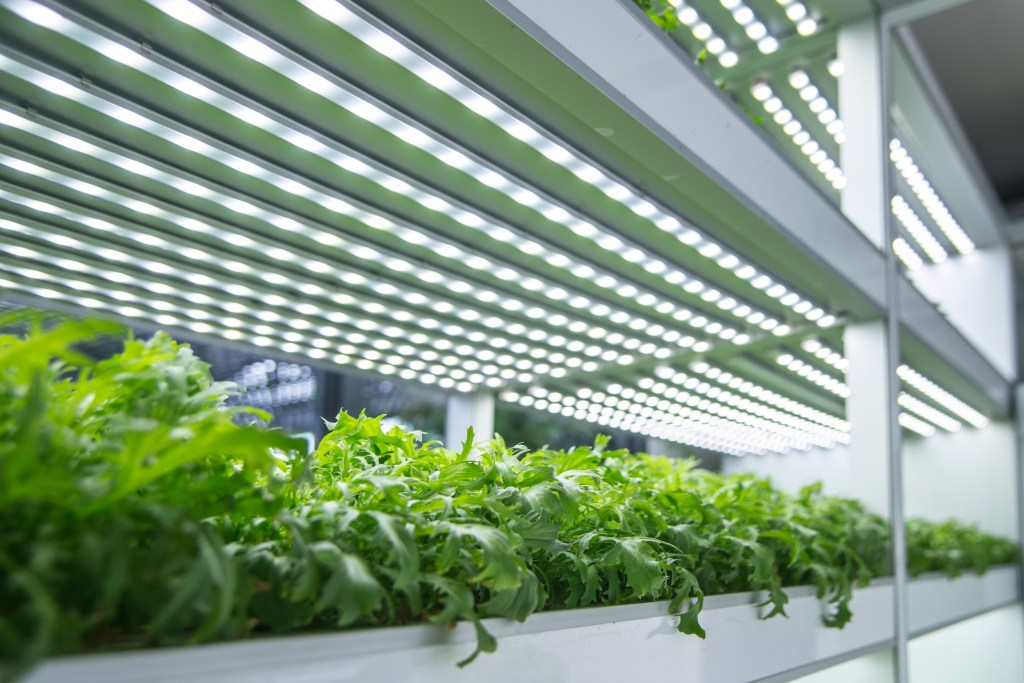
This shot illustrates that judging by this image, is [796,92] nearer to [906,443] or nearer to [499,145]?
[499,145]

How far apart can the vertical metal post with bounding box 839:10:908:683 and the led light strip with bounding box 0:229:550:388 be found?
2.20 metres

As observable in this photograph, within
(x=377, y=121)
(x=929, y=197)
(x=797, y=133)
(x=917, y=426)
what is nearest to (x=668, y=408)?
(x=797, y=133)

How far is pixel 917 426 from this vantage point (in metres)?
8.20

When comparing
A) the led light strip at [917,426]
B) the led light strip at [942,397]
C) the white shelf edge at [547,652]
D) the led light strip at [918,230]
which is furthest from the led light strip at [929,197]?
the white shelf edge at [547,652]

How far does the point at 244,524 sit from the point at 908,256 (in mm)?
7806

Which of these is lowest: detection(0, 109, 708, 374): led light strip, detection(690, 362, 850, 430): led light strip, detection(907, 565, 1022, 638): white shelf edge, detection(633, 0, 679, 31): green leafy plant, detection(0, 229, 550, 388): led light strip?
detection(907, 565, 1022, 638): white shelf edge

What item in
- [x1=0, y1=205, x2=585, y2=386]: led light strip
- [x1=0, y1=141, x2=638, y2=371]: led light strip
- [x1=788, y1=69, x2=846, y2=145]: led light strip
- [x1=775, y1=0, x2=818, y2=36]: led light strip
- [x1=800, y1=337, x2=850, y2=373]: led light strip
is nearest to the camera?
[x1=0, y1=141, x2=638, y2=371]: led light strip

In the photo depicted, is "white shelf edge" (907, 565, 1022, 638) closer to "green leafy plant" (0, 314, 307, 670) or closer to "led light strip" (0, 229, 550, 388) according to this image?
"led light strip" (0, 229, 550, 388)

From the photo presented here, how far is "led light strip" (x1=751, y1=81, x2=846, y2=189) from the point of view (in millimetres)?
4730

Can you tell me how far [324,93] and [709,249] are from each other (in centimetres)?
197

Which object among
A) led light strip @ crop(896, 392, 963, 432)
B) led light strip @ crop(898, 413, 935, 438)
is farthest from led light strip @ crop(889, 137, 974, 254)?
led light strip @ crop(898, 413, 935, 438)

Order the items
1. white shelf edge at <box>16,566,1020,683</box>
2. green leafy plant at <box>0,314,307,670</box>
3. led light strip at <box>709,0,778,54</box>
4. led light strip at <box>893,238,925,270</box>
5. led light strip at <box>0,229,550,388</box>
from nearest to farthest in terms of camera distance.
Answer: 1. green leafy plant at <box>0,314,307,670</box>
2. white shelf edge at <box>16,566,1020,683</box>
3. led light strip at <box>0,229,550,388</box>
4. led light strip at <box>709,0,778,54</box>
5. led light strip at <box>893,238,925,270</box>

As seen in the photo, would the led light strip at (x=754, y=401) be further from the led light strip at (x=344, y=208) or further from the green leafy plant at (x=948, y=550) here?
the green leafy plant at (x=948, y=550)

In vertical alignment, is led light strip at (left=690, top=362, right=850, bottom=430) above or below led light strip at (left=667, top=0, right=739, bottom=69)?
below
